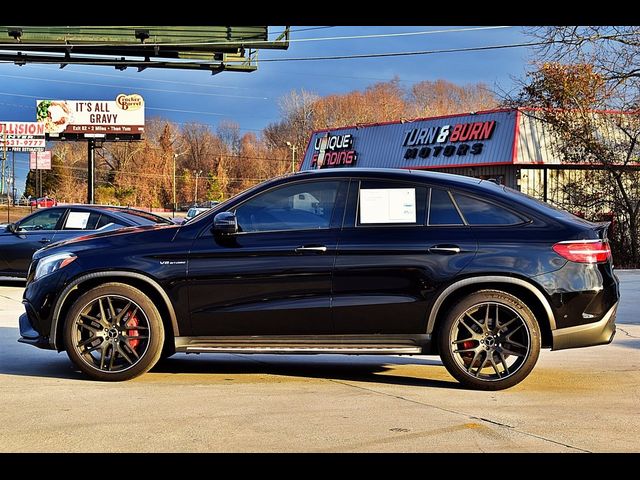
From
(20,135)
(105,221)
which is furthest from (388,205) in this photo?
(20,135)

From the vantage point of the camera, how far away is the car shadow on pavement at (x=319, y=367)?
7.86 metres

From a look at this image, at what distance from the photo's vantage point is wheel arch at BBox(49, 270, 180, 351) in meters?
7.38

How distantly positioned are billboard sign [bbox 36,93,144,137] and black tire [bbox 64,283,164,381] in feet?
240

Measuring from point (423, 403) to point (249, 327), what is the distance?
1561mm

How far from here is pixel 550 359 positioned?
29.5 ft

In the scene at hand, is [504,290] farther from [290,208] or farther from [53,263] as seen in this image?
[53,263]

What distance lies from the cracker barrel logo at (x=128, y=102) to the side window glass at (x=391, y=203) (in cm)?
7404

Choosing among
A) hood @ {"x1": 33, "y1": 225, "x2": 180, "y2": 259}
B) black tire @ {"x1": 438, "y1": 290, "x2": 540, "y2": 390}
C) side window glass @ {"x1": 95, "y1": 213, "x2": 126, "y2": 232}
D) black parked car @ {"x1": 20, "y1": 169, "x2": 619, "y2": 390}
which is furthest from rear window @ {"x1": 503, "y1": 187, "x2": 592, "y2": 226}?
side window glass @ {"x1": 95, "y1": 213, "x2": 126, "y2": 232}

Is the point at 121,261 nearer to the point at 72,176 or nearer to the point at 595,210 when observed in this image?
the point at 595,210

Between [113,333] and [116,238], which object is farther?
[116,238]

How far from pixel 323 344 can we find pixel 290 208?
1170 mm

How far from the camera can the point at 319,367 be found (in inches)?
331
